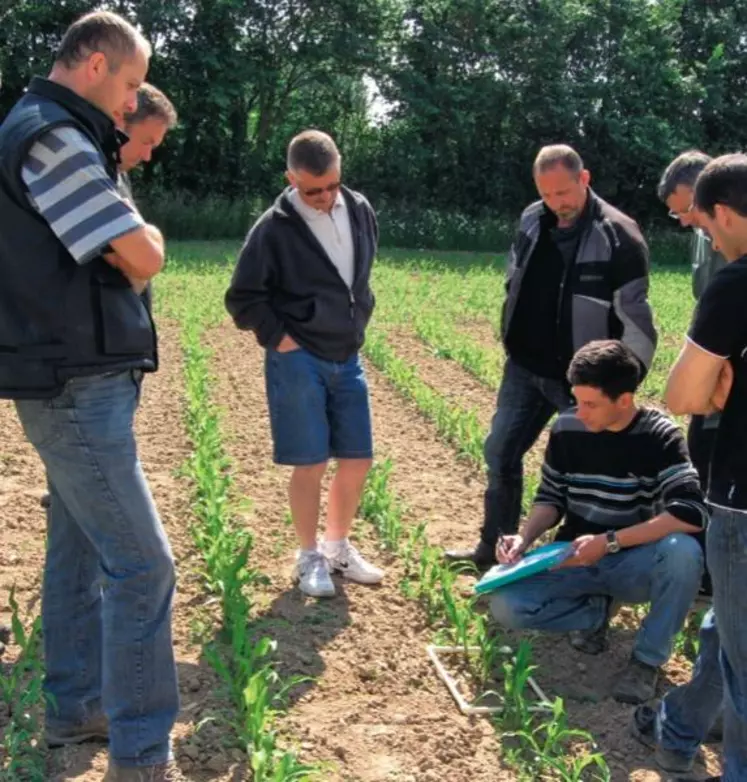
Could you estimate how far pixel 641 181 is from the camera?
92.4 feet

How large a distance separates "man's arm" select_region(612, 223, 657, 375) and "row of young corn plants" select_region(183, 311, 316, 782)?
5.72 feet

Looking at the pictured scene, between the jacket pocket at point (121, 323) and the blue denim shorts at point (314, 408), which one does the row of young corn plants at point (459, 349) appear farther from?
the jacket pocket at point (121, 323)

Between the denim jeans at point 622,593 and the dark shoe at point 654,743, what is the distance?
301 mm

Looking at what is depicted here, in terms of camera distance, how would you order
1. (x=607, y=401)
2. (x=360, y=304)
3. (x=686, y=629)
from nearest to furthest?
(x=607, y=401) < (x=686, y=629) < (x=360, y=304)

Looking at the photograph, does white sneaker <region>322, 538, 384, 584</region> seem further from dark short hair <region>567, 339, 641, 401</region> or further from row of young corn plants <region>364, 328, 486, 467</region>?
row of young corn plants <region>364, 328, 486, 467</region>

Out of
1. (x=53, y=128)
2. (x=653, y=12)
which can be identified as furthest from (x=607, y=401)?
(x=653, y=12)

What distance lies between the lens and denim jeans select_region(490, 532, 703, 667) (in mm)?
3639

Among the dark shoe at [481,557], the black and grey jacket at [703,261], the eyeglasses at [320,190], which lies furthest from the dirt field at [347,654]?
the eyeglasses at [320,190]

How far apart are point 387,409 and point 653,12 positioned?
2449 cm

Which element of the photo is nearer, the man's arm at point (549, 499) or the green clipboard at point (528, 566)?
the green clipboard at point (528, 566)

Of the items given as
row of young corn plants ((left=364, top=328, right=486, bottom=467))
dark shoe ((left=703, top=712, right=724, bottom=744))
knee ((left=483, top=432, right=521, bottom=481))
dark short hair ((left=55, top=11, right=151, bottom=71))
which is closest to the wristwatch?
dark shoe ((left=703, top=712, right=724, bottom=744))

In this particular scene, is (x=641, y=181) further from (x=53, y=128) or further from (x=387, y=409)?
(x=53, y=128)

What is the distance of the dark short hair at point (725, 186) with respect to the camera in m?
2.43

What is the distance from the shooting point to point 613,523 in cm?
391
